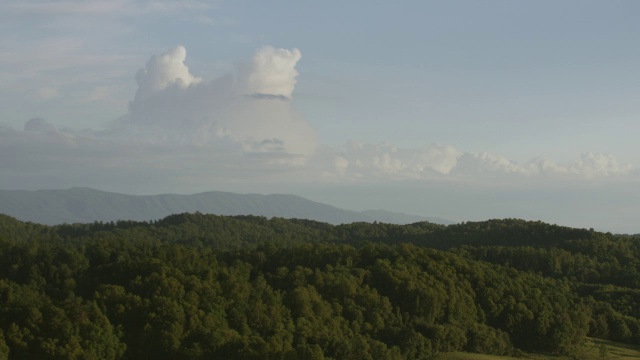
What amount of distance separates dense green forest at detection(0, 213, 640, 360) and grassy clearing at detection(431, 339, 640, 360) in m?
1.76

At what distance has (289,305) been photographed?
8362 centimetres

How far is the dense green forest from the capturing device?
230 feet

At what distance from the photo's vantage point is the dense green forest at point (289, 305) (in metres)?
70.0

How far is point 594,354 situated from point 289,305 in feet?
138

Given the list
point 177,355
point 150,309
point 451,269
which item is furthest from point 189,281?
point 451,269

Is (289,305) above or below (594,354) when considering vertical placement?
above

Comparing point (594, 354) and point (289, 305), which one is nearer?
point (289, 305)

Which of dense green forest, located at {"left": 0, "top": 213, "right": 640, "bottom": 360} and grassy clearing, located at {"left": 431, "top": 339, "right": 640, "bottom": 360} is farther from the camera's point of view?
grassy clearing, located at {"left": 431, "top": 339, "right": 640, "bottom": 360}

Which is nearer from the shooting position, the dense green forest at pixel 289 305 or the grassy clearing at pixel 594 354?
the dense green forest at pixel 289 305

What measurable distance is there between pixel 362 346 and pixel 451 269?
118ft

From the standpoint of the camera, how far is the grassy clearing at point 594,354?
8053 centimetres

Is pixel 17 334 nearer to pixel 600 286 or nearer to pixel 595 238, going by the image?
pixel 600 286

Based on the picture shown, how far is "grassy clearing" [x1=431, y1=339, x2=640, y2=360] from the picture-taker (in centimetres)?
8053

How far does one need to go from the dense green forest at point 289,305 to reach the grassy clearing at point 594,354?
69.4 inches
